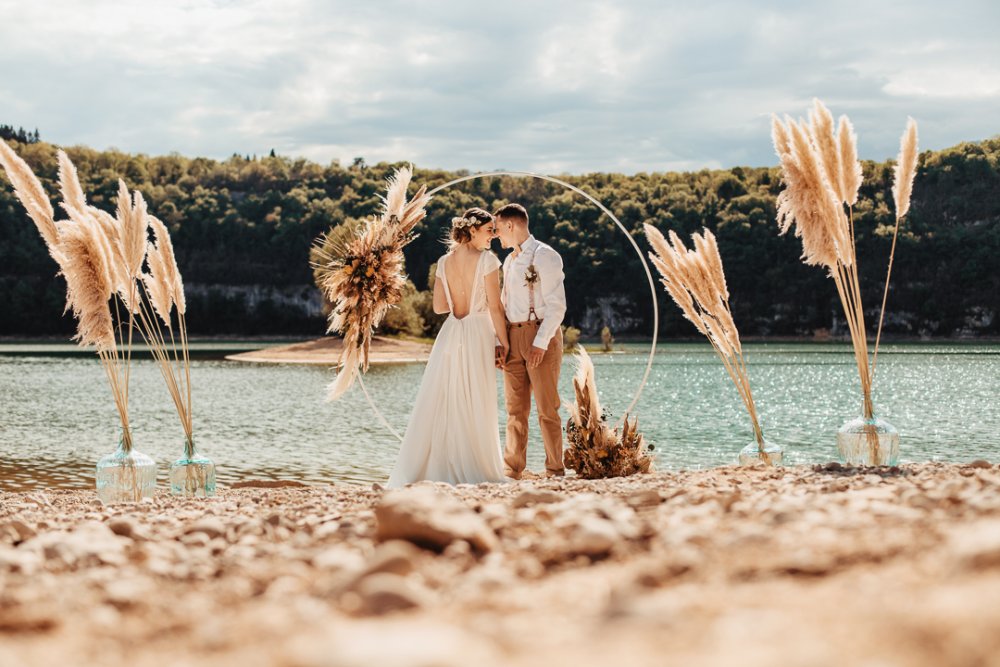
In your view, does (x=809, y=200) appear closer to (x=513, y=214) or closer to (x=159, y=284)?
(x=513, y=214)

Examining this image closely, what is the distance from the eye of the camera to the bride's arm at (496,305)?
7.45m

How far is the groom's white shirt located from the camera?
752cm

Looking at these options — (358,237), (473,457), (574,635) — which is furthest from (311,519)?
(358,237)

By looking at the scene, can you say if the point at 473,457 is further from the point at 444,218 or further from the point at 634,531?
the point at 444,218

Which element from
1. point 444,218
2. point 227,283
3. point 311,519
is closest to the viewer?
point 311,519

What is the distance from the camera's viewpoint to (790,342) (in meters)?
76.9

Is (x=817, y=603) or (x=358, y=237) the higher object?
(x=358, y=237)

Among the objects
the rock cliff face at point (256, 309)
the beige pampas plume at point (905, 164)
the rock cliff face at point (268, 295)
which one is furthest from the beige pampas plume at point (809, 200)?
the rock cliff face at point (256, 309)

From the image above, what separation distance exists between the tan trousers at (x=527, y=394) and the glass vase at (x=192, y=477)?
2.22 m

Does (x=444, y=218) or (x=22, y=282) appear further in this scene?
(x=22, y=282)

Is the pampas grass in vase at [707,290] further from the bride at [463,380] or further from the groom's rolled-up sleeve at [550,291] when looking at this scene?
the bride at [463,380]

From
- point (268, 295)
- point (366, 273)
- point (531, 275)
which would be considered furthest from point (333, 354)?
point (531, 275)

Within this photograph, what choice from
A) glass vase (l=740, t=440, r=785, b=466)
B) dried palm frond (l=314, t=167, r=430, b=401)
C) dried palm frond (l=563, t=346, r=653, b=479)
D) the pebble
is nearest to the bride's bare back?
dried palm frond (l=314, t=167, r=430, b=401)

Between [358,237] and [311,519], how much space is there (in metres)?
3.99
